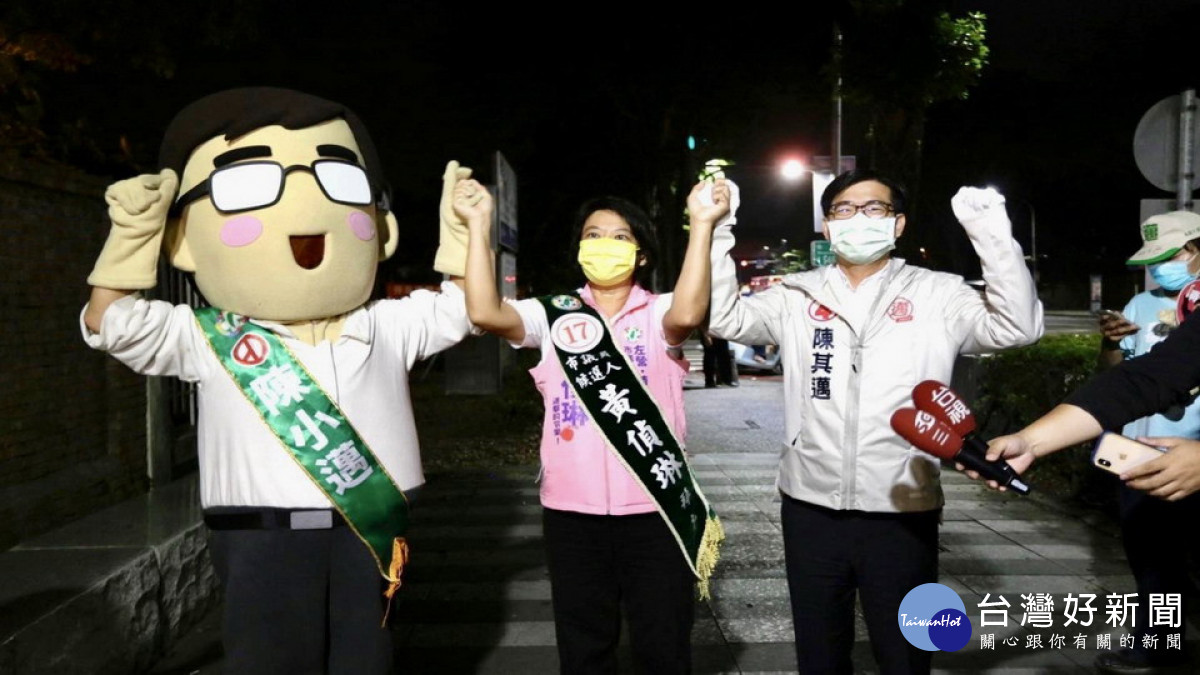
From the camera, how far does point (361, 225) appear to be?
3127 millimetres

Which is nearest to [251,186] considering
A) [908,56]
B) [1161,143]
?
[1161,143]

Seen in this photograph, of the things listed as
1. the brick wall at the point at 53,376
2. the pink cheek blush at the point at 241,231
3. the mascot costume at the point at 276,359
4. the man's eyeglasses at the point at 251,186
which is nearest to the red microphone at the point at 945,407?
the mascot costume at the point at 276,359

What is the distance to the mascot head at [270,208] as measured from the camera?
2949 millimetres

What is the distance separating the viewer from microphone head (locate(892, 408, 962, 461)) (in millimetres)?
2307

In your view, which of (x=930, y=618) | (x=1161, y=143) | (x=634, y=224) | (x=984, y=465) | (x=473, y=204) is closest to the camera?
(x=984, y=465)

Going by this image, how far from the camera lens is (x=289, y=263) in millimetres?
2957

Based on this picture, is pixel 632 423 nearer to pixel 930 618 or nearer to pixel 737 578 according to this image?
pixel 930 618

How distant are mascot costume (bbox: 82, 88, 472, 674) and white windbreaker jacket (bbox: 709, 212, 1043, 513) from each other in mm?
1274

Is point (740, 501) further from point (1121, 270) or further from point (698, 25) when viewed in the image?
point (1121, 270)

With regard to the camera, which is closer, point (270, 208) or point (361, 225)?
point (270, 208)

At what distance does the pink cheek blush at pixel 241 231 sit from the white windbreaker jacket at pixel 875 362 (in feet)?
5.01

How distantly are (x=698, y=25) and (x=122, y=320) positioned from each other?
1211cm

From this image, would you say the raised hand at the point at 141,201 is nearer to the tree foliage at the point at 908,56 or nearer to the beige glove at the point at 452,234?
the beige glove at the point at 452,234

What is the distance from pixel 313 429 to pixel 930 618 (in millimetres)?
2100
